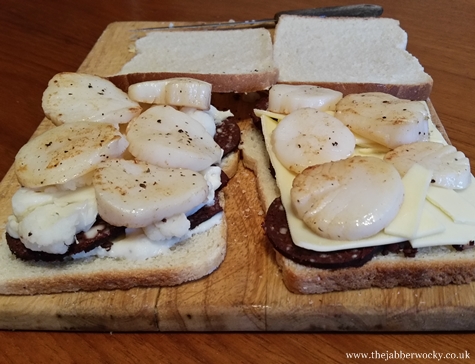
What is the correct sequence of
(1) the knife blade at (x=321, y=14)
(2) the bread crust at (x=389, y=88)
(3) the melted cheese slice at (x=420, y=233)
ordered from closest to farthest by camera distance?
(3) the melted cheese slice at (x=420, y=233), (2) the bread crust at (x=389, y=88), (1) the knife blade at (x=321, y=14)

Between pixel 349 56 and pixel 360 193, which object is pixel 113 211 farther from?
pixel 349 56

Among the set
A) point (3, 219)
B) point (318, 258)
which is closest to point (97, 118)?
point (3, 219)

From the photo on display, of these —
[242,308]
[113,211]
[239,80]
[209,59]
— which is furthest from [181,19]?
[242,308]

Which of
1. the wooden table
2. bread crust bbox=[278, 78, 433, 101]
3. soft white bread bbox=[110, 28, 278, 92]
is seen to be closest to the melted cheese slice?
the wooden table

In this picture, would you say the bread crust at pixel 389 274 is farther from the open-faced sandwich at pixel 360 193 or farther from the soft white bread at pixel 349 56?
the soft white bread at pixel 349 56

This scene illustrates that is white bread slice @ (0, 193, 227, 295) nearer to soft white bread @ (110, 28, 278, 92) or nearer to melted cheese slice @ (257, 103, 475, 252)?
melted cheese slice @ (257, 103, 475, 252)

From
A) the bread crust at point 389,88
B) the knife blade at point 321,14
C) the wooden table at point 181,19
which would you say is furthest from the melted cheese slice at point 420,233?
the knife blade at point 321,14
